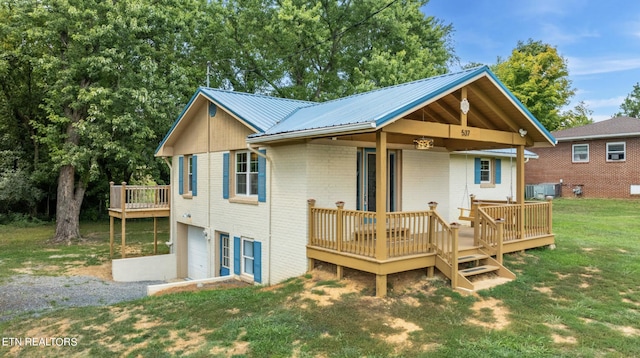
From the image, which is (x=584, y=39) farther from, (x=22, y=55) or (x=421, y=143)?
(x=22, y=55)

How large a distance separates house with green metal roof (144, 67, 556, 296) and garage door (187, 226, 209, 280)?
0.04 m

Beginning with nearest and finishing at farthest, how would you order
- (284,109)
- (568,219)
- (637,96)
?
(284,109), (568,219), (637,96)

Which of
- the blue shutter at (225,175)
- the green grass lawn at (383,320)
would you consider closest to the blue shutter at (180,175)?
the blue shutter at (225,175)

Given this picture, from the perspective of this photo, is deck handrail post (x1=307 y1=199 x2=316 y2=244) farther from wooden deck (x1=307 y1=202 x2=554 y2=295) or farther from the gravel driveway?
the gravel driveway

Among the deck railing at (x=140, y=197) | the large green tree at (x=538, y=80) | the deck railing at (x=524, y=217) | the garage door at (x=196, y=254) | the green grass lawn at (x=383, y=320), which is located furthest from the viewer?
the large green tree at (x=538, y=80)

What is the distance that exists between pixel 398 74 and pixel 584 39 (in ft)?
59.9

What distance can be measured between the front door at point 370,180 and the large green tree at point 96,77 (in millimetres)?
12035

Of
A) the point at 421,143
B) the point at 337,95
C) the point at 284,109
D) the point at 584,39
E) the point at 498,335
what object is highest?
the point at 584,39

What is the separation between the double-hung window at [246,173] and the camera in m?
12.1

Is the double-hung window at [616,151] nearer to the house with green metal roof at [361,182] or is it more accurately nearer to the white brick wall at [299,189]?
the house with green metal roof at [361,182]

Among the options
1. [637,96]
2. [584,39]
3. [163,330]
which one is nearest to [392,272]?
[163,330]

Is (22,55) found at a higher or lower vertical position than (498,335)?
higher

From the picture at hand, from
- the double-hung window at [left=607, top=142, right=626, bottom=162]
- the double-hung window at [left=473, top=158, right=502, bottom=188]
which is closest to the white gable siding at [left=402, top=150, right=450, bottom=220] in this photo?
the double-hung window at [left=473, top=158, right=502, bottom=188]

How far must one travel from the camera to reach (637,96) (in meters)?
55.8
